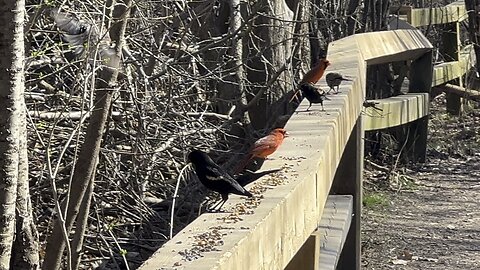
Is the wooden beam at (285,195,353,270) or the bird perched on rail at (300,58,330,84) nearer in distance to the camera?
the wooden beam at (285,195,353,270)

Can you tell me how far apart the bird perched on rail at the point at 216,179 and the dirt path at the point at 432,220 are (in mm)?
3286

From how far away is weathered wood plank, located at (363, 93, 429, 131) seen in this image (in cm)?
723

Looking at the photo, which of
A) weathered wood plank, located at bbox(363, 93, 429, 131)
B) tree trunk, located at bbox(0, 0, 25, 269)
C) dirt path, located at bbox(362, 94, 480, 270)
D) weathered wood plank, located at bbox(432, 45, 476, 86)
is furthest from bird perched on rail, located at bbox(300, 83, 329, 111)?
weathered wood plank, located at bbox(432, 45, 476, 86)

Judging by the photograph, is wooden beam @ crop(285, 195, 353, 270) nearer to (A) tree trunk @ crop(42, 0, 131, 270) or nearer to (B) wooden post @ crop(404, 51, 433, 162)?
(A) tree trunk @ crop(42, 0, 131, 270)

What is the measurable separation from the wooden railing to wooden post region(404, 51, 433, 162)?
9.02ft

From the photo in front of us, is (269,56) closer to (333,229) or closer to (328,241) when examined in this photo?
(333,229)

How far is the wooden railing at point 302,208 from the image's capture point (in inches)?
77.0

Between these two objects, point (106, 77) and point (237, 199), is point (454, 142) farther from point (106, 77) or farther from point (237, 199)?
point (237, 199)

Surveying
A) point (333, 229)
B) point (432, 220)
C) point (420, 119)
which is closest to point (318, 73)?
point (333, 229)

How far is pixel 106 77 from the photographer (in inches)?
232

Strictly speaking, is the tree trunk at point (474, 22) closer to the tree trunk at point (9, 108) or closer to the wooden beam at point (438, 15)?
the wooden beam at point (438, 15)

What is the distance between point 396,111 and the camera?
7.81 meters

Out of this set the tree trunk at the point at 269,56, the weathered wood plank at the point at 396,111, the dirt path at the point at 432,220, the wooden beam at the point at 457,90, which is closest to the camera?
the dirt path at the point at 432,220


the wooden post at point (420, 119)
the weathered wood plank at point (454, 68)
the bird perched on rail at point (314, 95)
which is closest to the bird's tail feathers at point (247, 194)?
the bird perched on rail at point (314, 95)
